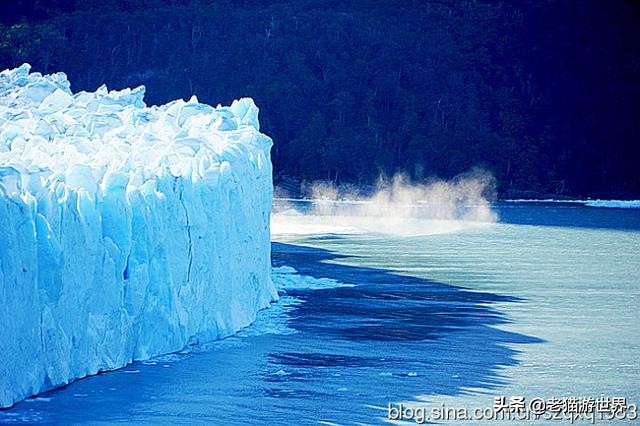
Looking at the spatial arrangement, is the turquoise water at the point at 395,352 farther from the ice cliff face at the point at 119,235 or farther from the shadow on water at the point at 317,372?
the ice cliff face at the point at 119,235

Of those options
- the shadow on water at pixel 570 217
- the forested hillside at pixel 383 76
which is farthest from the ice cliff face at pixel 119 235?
the forested hillside at pixel 383 76

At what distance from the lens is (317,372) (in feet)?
32.3

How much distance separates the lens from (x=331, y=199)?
1917 inches

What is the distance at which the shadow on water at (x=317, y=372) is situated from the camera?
8.38m

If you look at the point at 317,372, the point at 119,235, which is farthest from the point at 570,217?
the point at 119,235

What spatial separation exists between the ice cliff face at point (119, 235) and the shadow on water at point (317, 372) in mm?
326

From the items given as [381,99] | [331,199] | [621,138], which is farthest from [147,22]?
[621,138]

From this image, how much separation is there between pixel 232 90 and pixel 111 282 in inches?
2005

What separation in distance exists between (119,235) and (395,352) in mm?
2902

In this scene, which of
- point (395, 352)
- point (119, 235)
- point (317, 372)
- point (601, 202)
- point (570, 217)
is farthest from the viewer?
point (601, 202)

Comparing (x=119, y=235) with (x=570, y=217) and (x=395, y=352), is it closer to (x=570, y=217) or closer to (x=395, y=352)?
(x=395, y=352)

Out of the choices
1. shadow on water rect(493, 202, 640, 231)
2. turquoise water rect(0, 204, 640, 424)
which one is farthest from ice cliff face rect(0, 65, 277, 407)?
shadow on water rect(493, 202, 640, 231)

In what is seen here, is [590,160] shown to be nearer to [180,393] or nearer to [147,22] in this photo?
[147,22]

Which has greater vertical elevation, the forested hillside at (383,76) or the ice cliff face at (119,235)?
the forested hillside at (383,76)
